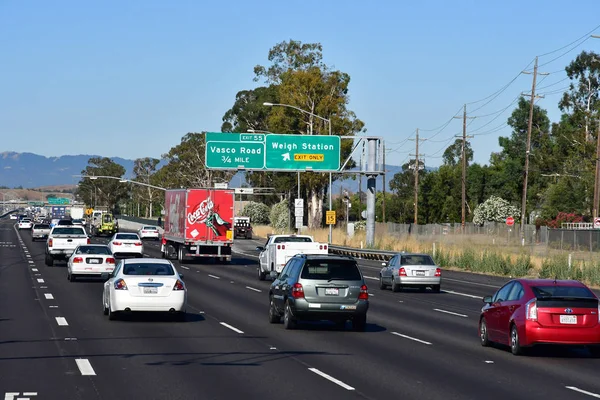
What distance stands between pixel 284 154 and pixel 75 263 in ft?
99.2

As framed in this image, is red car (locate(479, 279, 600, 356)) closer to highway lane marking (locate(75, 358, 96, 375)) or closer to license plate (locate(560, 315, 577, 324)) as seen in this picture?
license plate (locate(560, 315, 577, 324))

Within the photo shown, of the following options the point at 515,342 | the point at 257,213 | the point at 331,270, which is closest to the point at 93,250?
the point at 331,270

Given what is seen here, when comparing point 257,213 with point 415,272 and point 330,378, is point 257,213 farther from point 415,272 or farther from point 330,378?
point 330,378

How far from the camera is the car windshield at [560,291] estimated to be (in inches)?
706

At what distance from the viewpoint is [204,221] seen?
52688 mm

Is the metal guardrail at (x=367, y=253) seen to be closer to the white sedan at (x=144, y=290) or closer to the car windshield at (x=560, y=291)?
the white sedan at (x=144, y=290)

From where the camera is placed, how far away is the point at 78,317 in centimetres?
2405

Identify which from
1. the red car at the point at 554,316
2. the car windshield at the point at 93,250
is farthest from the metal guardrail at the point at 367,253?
the red car at the point at 554,316

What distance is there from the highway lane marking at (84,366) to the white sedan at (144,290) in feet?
21.7

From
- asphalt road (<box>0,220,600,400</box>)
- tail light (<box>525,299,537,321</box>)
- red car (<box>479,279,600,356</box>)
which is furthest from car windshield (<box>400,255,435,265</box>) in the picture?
tail light (<box>525,299,537,321</box>)

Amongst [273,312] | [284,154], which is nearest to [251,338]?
[273,312]

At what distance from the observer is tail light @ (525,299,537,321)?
693 inches

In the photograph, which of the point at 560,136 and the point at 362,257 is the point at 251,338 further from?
the point at 560,136

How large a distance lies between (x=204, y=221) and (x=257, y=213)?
76441 millimetres
